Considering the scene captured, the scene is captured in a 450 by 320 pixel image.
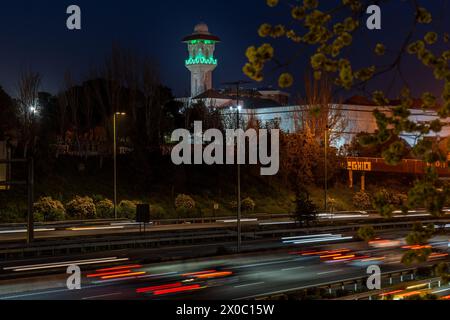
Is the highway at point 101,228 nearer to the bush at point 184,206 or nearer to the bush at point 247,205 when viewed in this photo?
the bush at point 184,206

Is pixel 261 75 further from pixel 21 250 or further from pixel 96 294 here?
pixel 21 250

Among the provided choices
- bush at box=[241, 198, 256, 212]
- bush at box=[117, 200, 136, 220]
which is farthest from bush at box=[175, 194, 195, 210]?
bush at box=[117, 200, 136, 220]

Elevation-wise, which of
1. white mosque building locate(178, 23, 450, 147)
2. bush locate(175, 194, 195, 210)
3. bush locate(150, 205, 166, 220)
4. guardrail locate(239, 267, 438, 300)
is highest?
white mosque building locate(178, 23, 450, 147)

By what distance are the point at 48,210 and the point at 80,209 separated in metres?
2.73

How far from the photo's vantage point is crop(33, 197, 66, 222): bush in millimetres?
52719

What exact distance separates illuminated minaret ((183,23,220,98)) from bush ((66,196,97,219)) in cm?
9672

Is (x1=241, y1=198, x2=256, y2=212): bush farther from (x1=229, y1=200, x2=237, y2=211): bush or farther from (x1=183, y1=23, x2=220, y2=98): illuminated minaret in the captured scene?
(x1=183, y1=23, x2=220, y2=98): illuminated minaret

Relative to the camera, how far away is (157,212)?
5778 centimetres

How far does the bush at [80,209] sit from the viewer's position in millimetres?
55125

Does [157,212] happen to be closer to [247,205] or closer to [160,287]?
[247,205]

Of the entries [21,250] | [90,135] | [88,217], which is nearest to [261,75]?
[21,250]

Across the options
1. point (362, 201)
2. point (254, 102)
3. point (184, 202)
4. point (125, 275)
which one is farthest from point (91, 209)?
point (254, 102)

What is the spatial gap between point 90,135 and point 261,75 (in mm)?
74684

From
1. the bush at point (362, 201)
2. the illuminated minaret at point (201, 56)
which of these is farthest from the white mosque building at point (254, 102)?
the bush at point (362, 201)
